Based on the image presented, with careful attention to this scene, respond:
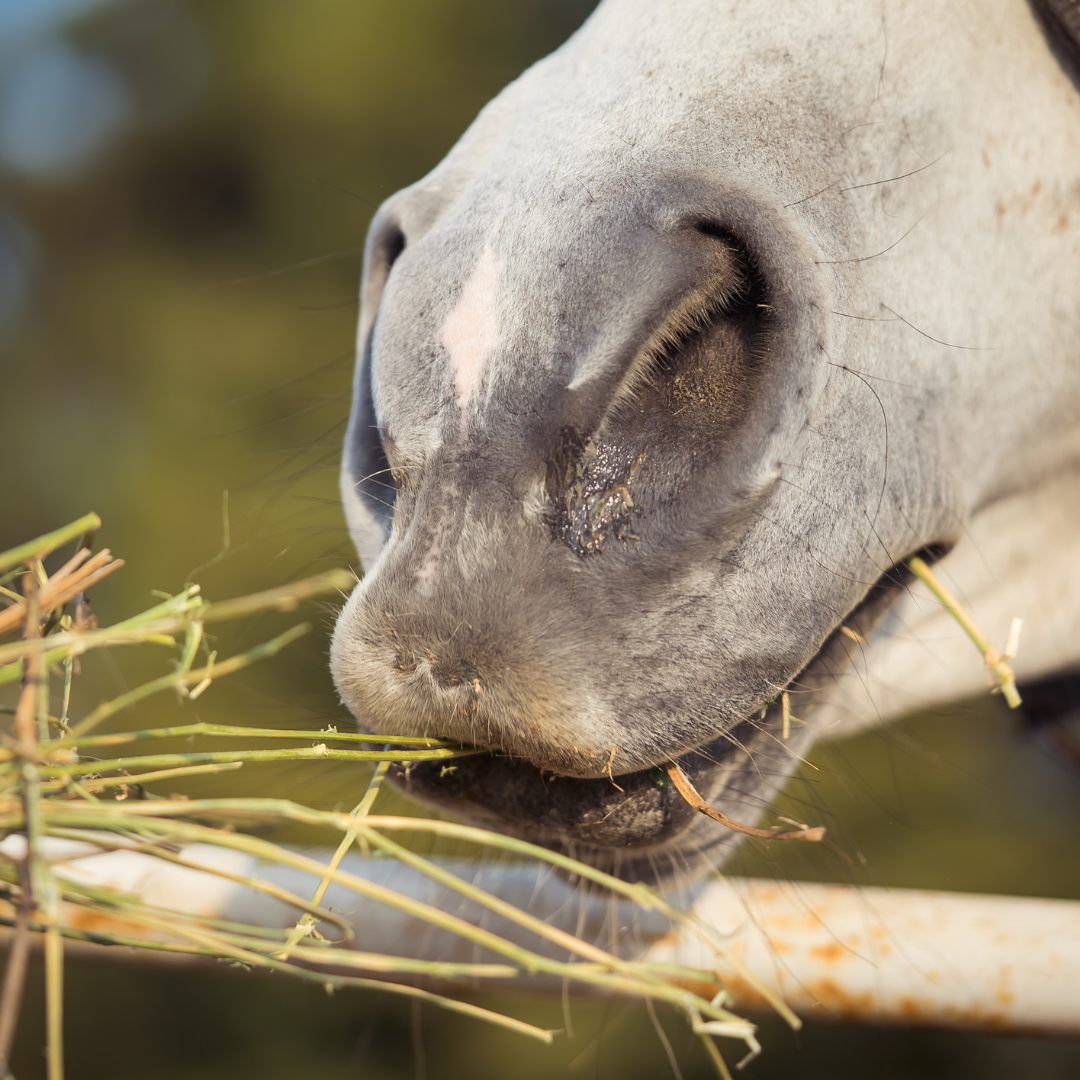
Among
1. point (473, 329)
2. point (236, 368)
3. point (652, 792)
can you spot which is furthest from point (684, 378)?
point (236, 368)

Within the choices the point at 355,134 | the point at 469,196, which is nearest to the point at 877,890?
the point at 469,196

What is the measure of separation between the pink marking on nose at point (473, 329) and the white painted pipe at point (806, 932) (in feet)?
1.57

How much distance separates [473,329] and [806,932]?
2.13 ft

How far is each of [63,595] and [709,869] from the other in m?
0.58

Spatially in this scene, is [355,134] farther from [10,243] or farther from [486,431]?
[486,431]

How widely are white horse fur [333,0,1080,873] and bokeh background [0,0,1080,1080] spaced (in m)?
2.07

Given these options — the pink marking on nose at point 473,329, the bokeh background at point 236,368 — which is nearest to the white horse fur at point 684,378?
the pink marking on nose at point 473,329

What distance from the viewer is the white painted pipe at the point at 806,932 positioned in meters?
0.79

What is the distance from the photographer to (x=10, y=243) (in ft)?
21.2

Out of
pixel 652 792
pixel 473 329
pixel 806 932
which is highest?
pixel 473 329

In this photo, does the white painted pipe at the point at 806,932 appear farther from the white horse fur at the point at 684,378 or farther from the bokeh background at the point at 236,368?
the bokeh background at the point at 236,368

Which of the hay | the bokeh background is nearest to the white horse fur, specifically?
the hay

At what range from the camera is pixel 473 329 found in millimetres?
625

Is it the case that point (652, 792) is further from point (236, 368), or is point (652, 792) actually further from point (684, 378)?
point (236, 368)
